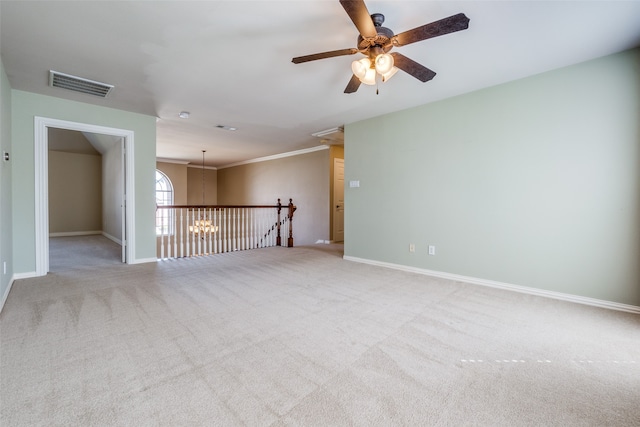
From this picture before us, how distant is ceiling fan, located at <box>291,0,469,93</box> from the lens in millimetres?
1750

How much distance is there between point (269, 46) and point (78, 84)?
2.62 m

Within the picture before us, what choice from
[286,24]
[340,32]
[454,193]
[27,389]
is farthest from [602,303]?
[27,389]

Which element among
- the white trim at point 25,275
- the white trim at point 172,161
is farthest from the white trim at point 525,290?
the white trim at point 172,161

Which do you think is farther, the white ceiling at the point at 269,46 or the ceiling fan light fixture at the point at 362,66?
the ceiling fan light fixture at the point at 362,66

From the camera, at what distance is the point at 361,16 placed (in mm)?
1785

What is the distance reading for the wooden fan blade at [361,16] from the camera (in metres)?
1.65

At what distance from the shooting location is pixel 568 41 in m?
2.48

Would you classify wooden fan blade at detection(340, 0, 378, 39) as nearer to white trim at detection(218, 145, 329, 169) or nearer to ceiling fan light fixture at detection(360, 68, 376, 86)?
ceiling fan light fixture at detection(360, 68, 376, 86)

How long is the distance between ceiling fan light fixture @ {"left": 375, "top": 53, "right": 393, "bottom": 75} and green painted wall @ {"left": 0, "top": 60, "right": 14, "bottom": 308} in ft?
12.1

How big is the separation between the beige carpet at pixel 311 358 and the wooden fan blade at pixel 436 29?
7.08ft

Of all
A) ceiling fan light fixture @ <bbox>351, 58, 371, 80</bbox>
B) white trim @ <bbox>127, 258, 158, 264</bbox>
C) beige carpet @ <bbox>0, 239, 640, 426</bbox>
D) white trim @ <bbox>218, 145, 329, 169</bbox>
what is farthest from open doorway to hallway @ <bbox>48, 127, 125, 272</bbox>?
ceiling fan light fixture @ <bbox>351, 58, 371, 80</bbox>

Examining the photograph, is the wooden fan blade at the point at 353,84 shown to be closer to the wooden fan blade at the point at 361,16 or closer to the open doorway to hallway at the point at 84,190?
the wooden fan blade at the point at 361,16

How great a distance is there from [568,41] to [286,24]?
8.17 feet

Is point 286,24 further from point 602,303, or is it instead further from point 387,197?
point 602,303
